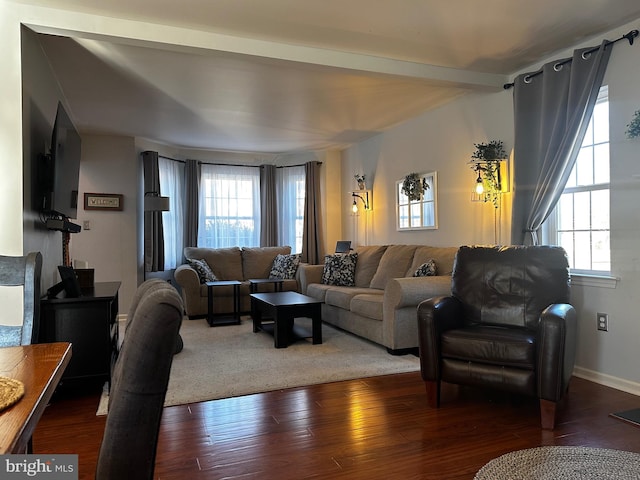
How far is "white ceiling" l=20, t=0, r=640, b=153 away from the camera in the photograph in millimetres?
2801

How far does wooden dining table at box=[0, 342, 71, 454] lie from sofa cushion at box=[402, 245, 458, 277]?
3.46 metres

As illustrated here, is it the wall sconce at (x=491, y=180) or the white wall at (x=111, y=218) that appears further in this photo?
the white wall at (x=111, y=218)

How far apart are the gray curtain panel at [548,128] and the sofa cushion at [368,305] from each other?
1.30 metres

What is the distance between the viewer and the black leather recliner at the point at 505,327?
2.43 metres

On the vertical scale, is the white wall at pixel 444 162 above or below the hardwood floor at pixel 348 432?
above

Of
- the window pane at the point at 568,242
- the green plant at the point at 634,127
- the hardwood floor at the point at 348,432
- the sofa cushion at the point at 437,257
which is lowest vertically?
the hardwood floor at the point at 348,432

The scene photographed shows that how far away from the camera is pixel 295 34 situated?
312cm

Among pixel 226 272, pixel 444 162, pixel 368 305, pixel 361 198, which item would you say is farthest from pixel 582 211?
pixel 226 272

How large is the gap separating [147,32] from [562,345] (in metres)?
3.12

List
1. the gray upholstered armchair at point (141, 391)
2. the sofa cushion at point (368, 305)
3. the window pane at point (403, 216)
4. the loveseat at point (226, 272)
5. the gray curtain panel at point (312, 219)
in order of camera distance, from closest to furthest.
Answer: the gray upholstered armchair at point (141, 391)
the sofa cushion at point (368, 305)
the window pane at point (403, 216)
the loveseat at point (226, 272)
the gray curtain panel at point (312, 219)

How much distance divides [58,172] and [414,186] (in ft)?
11.8

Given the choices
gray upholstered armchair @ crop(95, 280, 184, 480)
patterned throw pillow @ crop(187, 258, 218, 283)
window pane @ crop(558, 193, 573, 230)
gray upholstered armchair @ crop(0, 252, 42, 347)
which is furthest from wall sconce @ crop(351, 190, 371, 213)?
gray upholstered armchair @ crop(95, 280, 184, 480)

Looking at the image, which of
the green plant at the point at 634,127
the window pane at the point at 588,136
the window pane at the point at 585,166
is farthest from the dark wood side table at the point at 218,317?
the green plant at the point at 634,127

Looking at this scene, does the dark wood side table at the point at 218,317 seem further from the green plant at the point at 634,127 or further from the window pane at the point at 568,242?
the green plant at the point at 634,127
